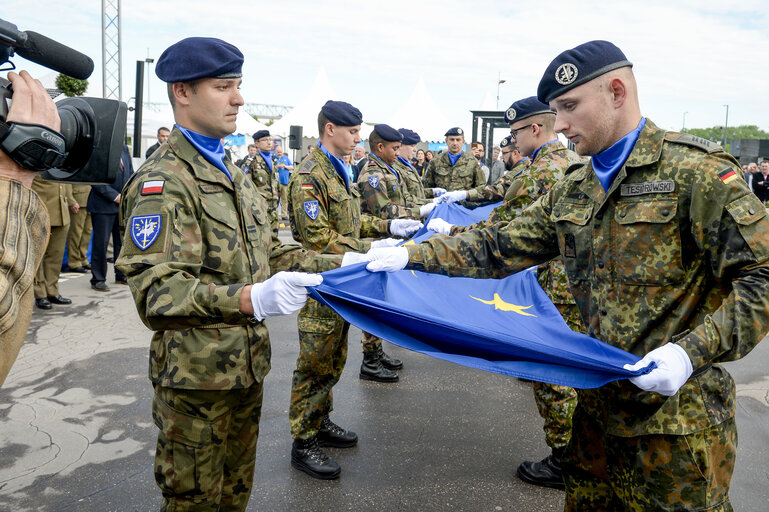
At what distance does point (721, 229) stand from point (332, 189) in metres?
2.78

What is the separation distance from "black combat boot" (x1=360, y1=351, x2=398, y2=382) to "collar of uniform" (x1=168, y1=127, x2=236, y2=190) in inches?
129

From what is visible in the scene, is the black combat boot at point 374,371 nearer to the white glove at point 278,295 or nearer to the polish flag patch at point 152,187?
the white glove at point 278,295

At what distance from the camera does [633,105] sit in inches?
88.2

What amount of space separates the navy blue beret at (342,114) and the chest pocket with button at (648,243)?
2663 millimetres

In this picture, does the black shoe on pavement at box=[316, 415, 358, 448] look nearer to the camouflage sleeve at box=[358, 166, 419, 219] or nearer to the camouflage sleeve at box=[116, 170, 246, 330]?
the camouflage sleeve at box=[116, 170, 246, 330]

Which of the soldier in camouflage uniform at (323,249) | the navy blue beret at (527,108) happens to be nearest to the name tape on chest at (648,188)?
the soldier in camouflage uniform at (323,249)

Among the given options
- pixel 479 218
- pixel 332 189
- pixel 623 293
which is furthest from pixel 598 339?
pixel 479 218

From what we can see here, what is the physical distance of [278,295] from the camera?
2.01 metres

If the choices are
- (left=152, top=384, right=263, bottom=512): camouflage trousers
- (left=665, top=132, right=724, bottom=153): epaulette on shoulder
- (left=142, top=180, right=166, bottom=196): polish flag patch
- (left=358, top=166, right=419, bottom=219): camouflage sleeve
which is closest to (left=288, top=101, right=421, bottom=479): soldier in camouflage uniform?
(left=358, top=166, right=419, bottom=219): camouflage sleeve

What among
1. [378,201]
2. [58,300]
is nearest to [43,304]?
[58,300]

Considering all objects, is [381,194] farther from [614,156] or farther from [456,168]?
[456,168]

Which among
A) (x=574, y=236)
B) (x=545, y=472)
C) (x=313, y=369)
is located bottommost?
(x=545, y=472)

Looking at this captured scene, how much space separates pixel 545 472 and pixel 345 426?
4.94 ft

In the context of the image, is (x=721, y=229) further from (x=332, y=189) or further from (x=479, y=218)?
(x=479, y=218)
